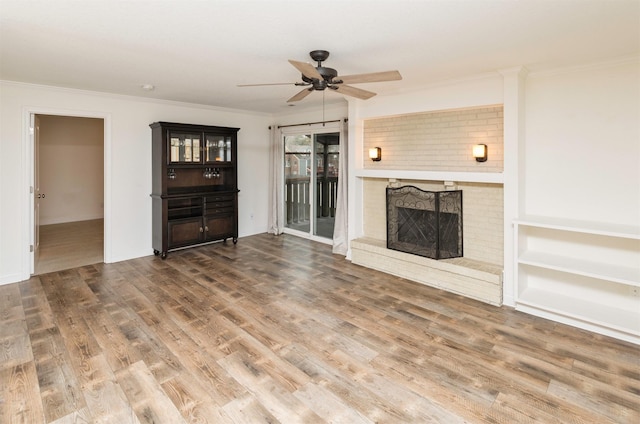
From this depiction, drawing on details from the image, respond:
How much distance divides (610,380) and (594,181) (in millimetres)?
1859

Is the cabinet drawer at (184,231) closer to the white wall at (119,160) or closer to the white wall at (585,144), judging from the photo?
the white wall at (119,160)

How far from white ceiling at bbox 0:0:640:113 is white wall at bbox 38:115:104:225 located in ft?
15.3

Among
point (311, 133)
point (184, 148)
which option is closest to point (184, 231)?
point (184, 148)

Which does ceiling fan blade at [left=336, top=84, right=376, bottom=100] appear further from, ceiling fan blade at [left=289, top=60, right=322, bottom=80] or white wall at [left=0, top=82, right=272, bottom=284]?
white wall at [left=0, top=82, right=272, bottom=284]

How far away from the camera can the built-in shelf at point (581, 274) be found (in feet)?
10.3

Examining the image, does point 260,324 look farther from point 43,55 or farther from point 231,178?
point 231,178

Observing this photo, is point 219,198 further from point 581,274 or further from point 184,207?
point 581,274

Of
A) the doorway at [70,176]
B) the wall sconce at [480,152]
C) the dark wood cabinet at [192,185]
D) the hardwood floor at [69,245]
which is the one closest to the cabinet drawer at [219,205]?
the dark wood cabinet at [192,185]

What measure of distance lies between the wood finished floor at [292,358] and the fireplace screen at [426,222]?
22.9 inches

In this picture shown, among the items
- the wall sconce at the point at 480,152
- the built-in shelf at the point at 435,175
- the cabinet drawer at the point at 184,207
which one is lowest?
the cabinet drawer at the point at 184,207

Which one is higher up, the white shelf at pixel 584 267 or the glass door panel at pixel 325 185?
the glass door panel at pixel 325 185

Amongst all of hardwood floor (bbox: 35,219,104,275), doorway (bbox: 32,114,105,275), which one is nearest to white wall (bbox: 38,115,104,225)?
doorway (bbox: 32,114,105,275)

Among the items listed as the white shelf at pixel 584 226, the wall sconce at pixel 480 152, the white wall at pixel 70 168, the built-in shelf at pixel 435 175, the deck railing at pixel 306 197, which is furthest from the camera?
the white wall at pixel 70 168

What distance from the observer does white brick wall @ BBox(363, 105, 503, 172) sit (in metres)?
4.07
